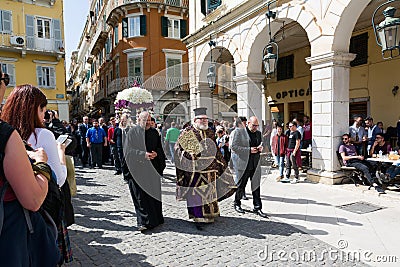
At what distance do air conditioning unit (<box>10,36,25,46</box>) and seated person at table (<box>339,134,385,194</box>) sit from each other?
22.7 metres

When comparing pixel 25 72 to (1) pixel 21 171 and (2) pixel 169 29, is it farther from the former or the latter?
(1) pixel 21 171

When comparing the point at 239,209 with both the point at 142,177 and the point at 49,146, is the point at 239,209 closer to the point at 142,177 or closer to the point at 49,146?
the point at 142,177

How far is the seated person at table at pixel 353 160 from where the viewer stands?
6587 millimetres

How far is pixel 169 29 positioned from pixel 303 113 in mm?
15357

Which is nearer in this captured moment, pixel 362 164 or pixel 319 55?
pixel 362 164

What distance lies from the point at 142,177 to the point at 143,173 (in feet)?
0.23

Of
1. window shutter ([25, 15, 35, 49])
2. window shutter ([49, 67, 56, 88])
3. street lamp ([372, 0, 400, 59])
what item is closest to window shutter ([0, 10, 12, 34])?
window shutter ([25, 15, 35, 49])

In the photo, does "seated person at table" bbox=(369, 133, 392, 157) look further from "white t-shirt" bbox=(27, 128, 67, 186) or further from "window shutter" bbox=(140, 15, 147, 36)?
"window shutter" bbox=(140, 15, 147, 36)

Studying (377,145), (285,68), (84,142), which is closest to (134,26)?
(285,68)

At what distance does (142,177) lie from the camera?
461 cm

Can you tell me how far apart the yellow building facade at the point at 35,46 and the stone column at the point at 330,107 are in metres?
21.0

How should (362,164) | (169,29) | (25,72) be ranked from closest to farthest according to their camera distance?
1. (362,164)
2. (25,72)
3. (169,29)

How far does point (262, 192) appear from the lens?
6.82 metres

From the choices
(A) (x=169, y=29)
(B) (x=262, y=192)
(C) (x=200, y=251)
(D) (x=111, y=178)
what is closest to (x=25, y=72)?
(A) (x=169, y=29)
